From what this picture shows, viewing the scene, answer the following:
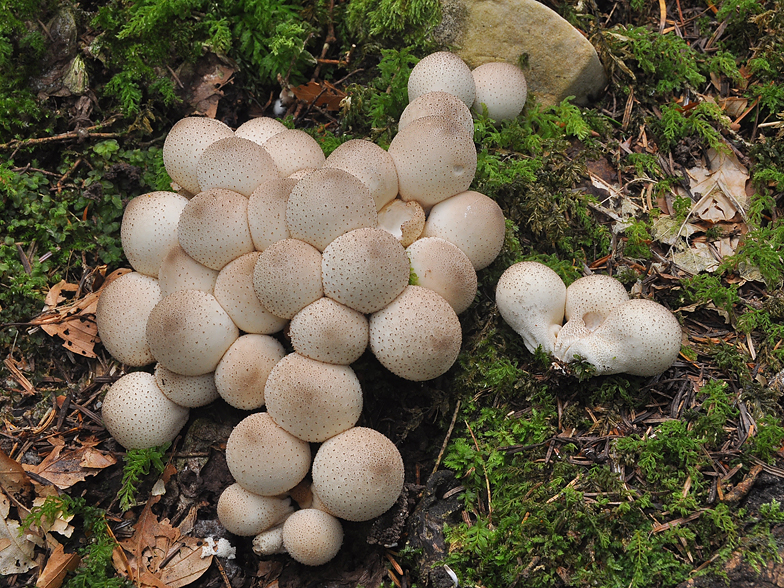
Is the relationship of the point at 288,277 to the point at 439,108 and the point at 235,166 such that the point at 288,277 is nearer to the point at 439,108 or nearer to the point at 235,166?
the point at 235,166

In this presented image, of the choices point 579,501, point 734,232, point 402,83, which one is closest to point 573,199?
point 734,232

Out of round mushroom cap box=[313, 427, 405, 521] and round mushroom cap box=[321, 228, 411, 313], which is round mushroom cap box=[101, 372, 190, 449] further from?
round mushroom cap box=[321, 228, 411, 313]

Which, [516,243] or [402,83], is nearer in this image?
[516,243]

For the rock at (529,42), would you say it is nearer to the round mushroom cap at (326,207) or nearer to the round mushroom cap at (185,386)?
the round mushroom cap at (326,207)

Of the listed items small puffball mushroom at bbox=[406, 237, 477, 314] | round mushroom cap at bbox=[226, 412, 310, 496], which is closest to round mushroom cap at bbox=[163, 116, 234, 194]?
small puffball mushroom at bbox=[406, 237, 477, 314]

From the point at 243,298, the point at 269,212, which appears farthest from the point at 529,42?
the point at 243,298

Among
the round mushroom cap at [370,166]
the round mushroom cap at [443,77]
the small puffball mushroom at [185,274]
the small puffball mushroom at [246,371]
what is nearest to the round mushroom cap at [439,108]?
the round mushroom cap at [443,77]

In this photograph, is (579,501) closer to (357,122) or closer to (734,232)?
(734,232)
